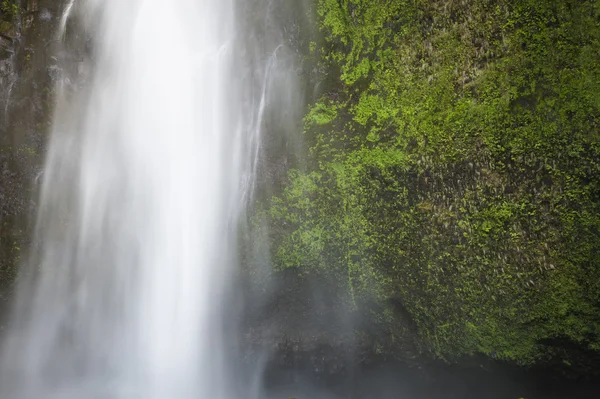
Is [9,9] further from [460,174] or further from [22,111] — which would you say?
[460,174]

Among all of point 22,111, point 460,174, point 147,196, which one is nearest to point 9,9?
point 22,111

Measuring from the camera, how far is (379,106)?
573cm

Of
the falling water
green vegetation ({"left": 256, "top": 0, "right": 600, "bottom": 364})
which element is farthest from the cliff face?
the falling water

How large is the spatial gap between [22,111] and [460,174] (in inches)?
281

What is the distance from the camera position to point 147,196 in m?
6.84

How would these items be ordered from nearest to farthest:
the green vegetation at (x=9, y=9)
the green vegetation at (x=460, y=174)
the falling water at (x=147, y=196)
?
1. the green vegetation at (x=460, y=174)
2. the falling water at (x=147, y=196)
3. the green vegetation at (x=9, y=9)

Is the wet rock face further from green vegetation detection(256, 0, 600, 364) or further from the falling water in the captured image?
green vegetation detection(256, 0, 600, 364)

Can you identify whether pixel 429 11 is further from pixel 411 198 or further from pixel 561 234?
pixel 561 234

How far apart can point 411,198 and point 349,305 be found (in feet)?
6.92

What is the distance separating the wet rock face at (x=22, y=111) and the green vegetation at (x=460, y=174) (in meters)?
4.39

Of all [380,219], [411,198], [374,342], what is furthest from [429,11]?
[374,342]

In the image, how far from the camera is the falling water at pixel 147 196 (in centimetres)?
661

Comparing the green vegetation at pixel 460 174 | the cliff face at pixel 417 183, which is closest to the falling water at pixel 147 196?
→ the cliff face at pixel 417 183

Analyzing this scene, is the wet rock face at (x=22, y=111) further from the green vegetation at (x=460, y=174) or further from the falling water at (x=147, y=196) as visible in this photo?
the green vegetation at (x=460, y=174)
